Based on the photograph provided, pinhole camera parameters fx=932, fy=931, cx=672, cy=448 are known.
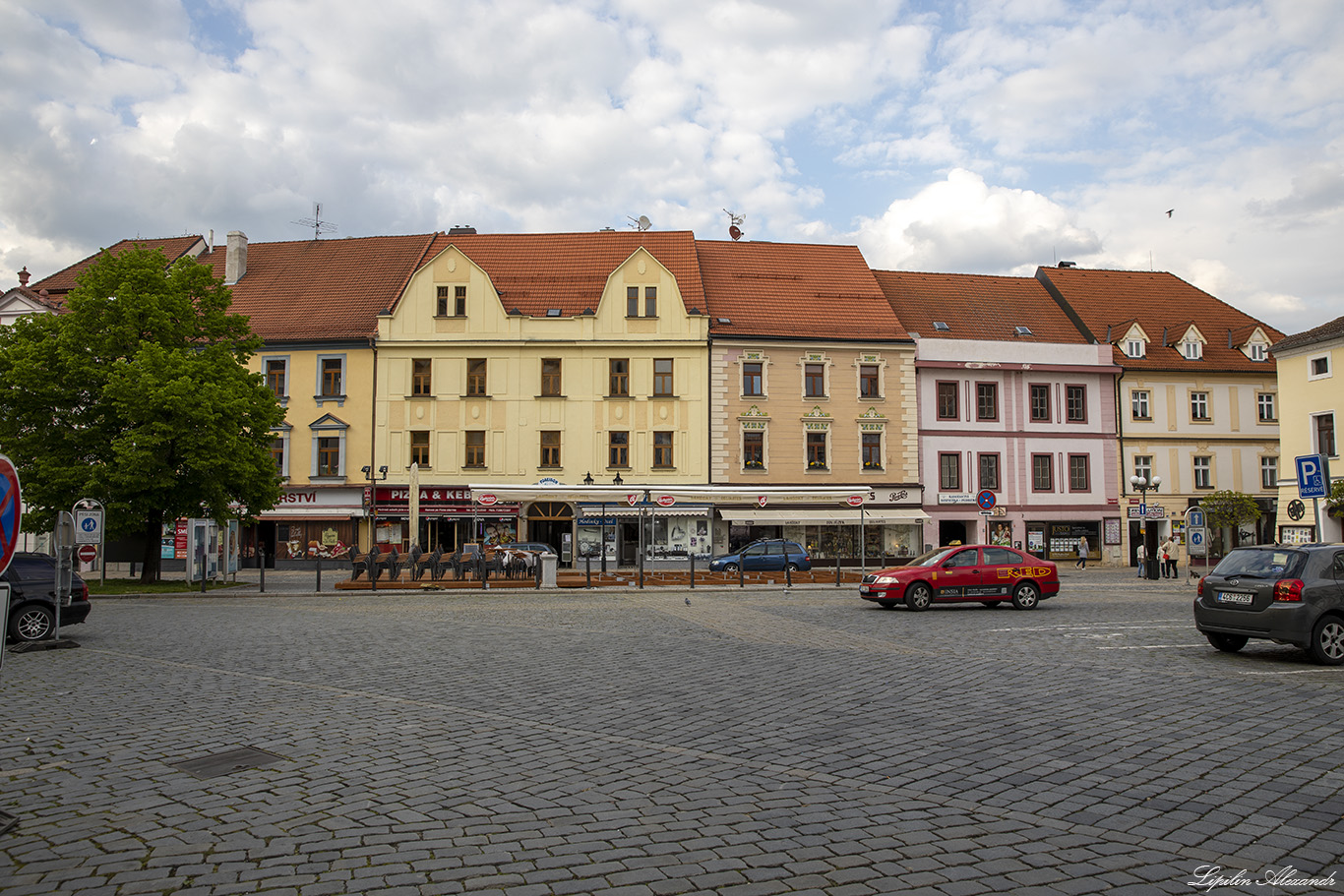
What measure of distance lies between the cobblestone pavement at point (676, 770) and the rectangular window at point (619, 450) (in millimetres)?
28015

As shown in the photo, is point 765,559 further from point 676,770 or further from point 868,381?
point 676,770

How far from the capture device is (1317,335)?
34.5 m

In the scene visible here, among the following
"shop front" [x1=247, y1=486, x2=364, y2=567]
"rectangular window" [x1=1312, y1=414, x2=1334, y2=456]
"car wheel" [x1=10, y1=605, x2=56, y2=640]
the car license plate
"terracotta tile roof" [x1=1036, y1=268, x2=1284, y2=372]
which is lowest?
"car wheel" [x1=10, y1=605, x2=56, y2=640]

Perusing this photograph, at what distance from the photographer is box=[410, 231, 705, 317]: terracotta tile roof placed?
43.2 metres

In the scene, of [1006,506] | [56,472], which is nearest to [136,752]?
[56,472]

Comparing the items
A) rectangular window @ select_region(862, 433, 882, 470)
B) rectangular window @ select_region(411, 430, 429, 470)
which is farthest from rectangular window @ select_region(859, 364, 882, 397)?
rectangular window @ select_region(411, 430, 429, 470)

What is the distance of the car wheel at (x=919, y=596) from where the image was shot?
21.1m

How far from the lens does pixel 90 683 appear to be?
10859mm

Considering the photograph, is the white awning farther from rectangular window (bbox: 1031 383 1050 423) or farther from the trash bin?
the trash bin

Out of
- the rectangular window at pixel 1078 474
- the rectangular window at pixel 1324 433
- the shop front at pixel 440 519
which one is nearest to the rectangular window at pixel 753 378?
the shop front at pixel 440 519

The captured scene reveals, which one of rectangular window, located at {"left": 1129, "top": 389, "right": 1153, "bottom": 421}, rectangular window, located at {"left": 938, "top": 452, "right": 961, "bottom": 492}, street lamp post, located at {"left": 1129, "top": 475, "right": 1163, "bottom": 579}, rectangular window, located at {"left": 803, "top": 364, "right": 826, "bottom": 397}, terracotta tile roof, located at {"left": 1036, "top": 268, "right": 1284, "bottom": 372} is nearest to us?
street lamp post, located at {"left": 1129, "top": 475, "right": 1163, "bottom": 579}

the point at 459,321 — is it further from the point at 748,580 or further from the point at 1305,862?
the point at 1305,862

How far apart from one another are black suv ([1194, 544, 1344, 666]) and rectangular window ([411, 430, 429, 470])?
113 feet

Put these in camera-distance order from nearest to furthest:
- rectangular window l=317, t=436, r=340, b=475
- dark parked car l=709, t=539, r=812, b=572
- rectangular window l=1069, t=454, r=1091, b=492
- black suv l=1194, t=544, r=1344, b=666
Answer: black suv l=1194, t=544, r=1344, b=666
dark parked car l=709, t=539, r=812, b=572
rectangular window l=317, t=436, r=340, b=475
rectangular window l=1069, t=454, r=1091, b=492
